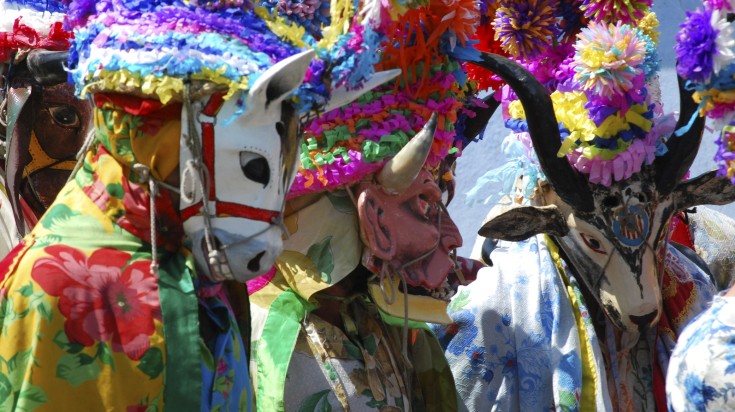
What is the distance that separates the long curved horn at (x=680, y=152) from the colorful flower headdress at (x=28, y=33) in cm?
193

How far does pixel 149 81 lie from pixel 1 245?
1.62m

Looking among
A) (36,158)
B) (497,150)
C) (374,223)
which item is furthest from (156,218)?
(497,150)

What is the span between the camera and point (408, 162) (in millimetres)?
3328

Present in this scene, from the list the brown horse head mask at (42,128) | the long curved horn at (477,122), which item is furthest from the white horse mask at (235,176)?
the long curved horn at (477,122)

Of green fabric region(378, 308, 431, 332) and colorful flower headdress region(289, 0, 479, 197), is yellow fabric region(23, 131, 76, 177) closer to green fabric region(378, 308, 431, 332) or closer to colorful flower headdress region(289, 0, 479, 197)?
colorful flower headdress region(289, 0, 479, 197)

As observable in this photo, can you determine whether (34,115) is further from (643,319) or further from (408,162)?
(643,319)

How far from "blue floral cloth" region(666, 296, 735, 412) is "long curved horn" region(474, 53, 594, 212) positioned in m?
1.51

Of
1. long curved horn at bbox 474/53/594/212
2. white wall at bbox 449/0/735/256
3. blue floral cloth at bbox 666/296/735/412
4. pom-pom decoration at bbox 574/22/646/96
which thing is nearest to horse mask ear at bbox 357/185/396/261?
long curved horn at bbox 474/53/594/212

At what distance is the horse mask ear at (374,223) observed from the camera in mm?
3502

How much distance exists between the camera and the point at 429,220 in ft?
11.8

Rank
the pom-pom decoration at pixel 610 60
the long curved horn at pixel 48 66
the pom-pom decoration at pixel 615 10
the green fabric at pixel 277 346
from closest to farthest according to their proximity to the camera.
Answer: the long curved horn at pixel 48 66 < the green fabric at pixel 277 346 < the pom-pom decoration at pixel 610 60 < the pom-pom decoration at pixel 615 10

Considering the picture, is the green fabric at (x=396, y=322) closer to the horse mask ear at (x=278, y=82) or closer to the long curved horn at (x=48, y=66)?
the long curved horn at (x=48, y=66)

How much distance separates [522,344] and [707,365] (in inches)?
73.5

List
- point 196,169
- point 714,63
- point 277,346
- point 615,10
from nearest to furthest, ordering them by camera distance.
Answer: point 196,169
point 714,63
point 277,346
point 615,10
